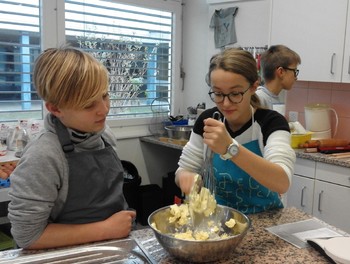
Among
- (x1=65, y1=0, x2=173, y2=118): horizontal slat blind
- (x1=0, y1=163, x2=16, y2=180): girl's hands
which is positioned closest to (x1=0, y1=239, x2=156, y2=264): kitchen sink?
(x1=0, y1=163, x2=16, y2=180): girl's hands

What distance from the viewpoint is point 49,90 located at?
925mm

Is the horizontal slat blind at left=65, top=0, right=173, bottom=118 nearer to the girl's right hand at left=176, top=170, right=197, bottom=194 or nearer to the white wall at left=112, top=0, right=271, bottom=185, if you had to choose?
the white wall at left=112, top=0, right=271, bottom=185

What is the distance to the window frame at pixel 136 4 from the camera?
106 inches

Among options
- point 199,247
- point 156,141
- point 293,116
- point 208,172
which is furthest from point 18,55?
point 199,247

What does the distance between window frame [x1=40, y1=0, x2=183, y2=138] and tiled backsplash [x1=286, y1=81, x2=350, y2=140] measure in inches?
42.1

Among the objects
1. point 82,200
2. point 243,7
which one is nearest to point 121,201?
point 82,200

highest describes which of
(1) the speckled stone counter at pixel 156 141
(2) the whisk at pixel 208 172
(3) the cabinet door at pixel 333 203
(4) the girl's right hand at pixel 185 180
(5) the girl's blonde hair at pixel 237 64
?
(5) the girl's blonde hair at pixel 237 64

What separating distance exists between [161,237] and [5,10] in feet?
7.18

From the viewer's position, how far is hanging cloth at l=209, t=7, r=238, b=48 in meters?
3.18

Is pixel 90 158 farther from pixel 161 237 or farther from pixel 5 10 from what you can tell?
pixel 5 10

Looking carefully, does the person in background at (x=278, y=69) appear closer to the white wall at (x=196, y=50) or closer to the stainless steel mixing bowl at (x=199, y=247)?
the white wall at (x=196, y=50)

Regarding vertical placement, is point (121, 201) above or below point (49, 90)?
below

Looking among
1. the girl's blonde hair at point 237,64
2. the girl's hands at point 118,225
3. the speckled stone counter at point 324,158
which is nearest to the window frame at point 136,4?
the speckled stone counter at point 324,158

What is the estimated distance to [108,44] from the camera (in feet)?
10.1
